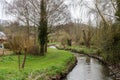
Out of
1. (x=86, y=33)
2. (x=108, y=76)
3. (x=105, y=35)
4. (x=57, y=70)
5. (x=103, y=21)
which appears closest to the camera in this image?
(x=57, y=70)

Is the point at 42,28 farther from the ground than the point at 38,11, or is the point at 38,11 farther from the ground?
the point at 38,11

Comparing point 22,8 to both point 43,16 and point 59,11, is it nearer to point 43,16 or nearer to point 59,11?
point 43,16

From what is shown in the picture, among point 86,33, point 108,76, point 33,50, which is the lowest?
point 108,76

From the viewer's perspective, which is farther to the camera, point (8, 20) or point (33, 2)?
point (8, 20)

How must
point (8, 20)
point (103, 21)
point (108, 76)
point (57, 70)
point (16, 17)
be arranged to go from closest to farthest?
point (57, 70)
point (108, 76)
point (103, 21)
point (16, 17)
point (8, 20)

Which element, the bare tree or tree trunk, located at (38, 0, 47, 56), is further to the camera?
the bare tree

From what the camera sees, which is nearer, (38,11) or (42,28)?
(42,28)

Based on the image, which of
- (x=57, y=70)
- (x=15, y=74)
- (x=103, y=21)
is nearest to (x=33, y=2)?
(x=103, y=21)

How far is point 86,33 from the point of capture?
5275 cm

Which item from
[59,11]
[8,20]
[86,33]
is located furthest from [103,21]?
[86,33]

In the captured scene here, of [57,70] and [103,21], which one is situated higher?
[103,21]

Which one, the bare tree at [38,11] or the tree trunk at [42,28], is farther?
the bare tree at [38,11]

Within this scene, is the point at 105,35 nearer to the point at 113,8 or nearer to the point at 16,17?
the point at 113,8

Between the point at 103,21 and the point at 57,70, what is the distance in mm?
12363
